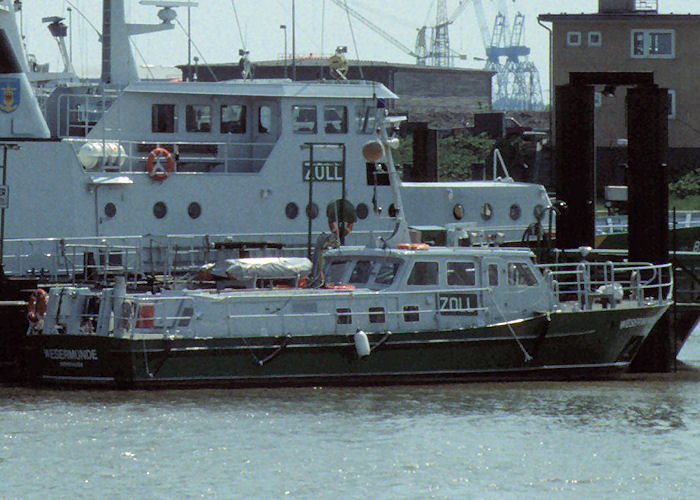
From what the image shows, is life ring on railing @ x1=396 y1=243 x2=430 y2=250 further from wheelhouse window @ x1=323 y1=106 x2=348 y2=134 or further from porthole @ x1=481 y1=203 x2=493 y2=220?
porthole @ x1=481 y1=203 x2=493 y2=220

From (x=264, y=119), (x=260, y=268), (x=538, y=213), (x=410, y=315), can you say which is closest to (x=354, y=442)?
(x=410, y=315)

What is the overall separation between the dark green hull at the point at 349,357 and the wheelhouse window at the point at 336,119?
32.7 feet

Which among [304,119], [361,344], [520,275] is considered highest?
[304,119]

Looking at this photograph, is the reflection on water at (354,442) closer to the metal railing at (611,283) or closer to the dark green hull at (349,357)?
the dark green hull at (349,357)

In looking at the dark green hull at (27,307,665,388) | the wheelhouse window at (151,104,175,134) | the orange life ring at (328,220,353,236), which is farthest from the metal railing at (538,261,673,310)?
the wheelhouse window at (151,104,175,134)

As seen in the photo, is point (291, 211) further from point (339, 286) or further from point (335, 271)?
point (339, 286)

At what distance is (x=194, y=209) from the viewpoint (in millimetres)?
36594

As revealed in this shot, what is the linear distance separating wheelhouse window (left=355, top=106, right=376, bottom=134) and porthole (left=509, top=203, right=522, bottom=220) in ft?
16.9

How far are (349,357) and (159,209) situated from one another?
28.6 ft

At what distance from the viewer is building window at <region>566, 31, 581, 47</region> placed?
7169 centimetres

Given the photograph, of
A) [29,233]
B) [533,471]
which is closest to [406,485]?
[533,471]

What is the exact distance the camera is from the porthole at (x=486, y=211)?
41.0 meters

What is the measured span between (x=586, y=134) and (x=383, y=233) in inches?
249

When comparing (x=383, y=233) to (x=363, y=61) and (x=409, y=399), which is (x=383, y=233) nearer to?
(x=409, y=399)
